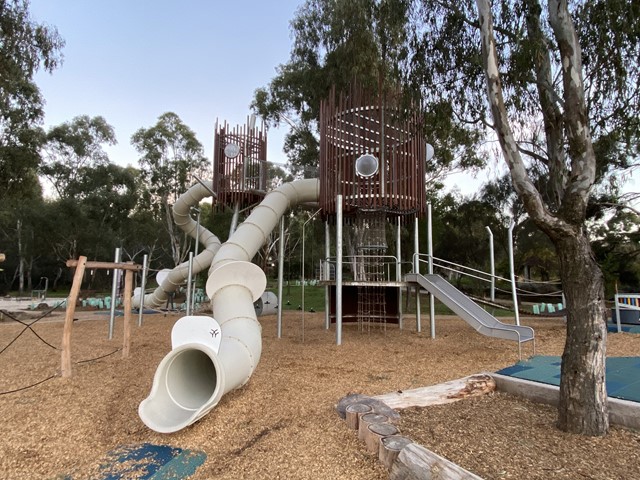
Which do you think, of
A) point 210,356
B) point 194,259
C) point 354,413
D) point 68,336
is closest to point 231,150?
point 194,259

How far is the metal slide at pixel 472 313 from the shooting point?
767 centimetres

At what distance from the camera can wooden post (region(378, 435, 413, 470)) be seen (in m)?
3.27

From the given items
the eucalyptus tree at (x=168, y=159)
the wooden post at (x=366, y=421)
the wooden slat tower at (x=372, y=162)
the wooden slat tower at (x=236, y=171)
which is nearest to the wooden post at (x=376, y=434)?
the wooden post at (x=366, y=421)

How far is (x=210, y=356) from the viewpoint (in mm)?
4734

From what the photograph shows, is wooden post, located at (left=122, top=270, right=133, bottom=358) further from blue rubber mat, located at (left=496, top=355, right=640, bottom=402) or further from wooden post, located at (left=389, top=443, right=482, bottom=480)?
blue rubber mat, located at (left=496, top=355, right=640, bottom=402)

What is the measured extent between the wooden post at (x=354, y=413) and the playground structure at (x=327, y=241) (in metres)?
1.44

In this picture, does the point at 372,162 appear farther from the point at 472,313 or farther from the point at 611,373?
the point at 611,373

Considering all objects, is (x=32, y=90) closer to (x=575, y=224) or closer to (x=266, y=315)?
(x=266, y=315)

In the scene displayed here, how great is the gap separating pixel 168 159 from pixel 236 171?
18.8 metres

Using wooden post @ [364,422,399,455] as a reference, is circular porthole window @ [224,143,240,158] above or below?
above

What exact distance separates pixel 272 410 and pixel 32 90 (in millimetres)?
18303

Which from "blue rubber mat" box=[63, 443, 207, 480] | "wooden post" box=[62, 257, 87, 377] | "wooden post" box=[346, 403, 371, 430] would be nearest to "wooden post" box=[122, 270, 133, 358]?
"wooden post" box=[62, 257, 87, 377]

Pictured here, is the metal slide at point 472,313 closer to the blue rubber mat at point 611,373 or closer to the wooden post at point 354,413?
the blue rubber mat at point 611,373

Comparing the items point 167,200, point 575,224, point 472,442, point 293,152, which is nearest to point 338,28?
point 293,152
